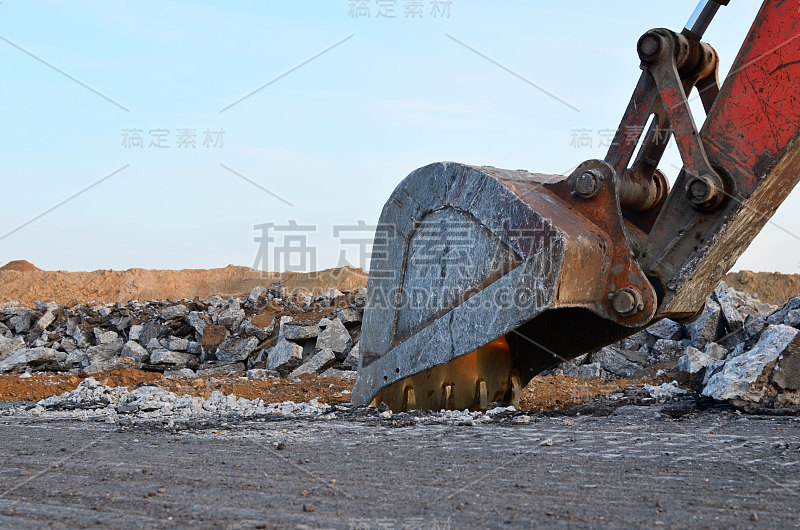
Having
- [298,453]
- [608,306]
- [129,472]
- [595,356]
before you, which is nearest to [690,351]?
[595,356]

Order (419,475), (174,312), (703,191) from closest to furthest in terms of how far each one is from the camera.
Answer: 1. (419,475)
2. (703,191)
3. (174,312)

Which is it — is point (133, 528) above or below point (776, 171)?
below

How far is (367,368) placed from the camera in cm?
546

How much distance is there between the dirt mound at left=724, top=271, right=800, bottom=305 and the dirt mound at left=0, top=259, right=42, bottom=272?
28.7 metres

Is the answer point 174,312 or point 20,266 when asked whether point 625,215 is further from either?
point 20,266

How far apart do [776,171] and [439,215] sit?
6.76 ft

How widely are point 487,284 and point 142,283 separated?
2769 cm

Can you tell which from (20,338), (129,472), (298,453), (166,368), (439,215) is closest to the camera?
(129,472)

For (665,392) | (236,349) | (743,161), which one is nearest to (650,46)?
(743,161)

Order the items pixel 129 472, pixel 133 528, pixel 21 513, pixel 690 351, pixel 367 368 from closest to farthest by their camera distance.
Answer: pixel 133 528, pixel 21 513, pixel 129 472, pixel 367 368, pixel 690 351

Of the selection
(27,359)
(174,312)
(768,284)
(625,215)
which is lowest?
(27,359)

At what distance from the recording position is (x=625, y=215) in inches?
205

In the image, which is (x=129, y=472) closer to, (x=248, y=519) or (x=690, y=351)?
(x=248, y=519)

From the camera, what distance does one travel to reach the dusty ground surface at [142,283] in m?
28.5
